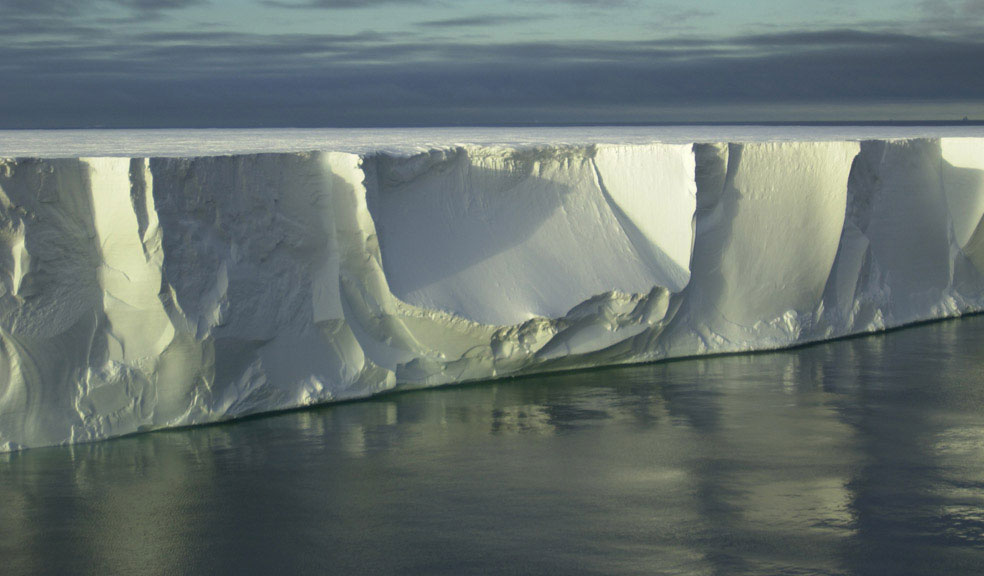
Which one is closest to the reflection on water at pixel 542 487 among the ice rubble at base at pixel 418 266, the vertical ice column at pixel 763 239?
the ice rubble at base at pixel 418 266

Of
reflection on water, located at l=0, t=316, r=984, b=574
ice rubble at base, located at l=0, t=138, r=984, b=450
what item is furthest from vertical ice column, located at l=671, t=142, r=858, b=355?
reflection on water, located at l=0, t=316, r=984, b=574

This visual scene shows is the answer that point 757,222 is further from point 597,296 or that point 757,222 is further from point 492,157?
point 492,157

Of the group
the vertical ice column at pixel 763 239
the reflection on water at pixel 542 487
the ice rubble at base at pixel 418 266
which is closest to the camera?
the reflection on water at pixel 542 487

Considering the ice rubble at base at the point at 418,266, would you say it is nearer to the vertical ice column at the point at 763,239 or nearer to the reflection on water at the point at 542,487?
the vertical ice column at the point at 763,239

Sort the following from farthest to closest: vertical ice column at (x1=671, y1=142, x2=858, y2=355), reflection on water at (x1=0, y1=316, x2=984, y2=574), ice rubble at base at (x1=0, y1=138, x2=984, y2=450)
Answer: vertical ice column at (x1=671, y1=142, x2=858, y2=355)
ice rubble at base at (x1=0, y1=138, x2=984, y2=450)
reflection on water at (x1=0, y1=316, x2=984, y2=574)

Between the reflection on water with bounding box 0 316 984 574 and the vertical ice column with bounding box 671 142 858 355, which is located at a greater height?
the vertical ice column with bounding box 671 142 858 355

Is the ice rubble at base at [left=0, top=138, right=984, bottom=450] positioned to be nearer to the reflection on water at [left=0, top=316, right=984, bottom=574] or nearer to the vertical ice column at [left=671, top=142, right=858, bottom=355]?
the vertical ice column at [left=671, top=142, right=858, bottom=355]
